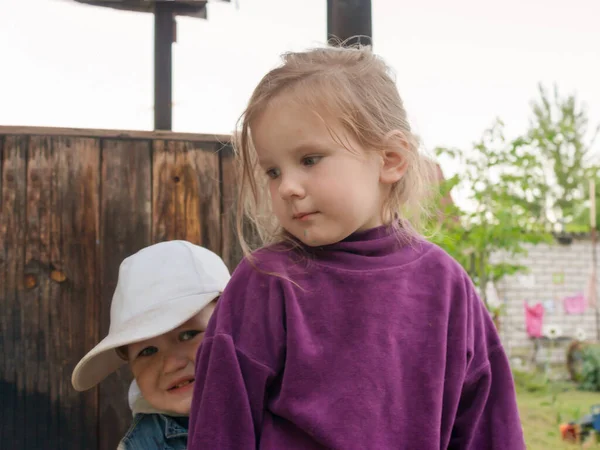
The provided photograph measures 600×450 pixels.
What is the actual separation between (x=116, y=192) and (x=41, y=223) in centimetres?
25

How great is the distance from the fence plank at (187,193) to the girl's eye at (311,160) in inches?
43.4

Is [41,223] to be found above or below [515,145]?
below

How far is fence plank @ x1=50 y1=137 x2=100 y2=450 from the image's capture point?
242 cm

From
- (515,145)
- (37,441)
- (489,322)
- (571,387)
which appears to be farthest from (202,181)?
(571,387)

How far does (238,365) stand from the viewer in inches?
56.0

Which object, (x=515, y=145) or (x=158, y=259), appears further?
(x=515, y=145)

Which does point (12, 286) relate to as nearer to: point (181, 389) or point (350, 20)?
point (181, 389)

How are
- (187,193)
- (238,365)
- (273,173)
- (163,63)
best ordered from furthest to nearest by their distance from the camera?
1. (163,63)
2. (187,193)
3. (273,173)
4. (238,365)

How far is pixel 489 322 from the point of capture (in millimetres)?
1727

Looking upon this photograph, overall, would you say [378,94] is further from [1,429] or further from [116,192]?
[1,429]

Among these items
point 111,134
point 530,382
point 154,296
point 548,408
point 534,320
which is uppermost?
point 111,134

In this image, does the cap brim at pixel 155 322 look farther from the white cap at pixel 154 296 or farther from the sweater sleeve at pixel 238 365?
the sweater sleeve at pixel 238 365

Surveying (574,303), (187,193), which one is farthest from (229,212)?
(574,303)

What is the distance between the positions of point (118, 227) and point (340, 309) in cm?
120
